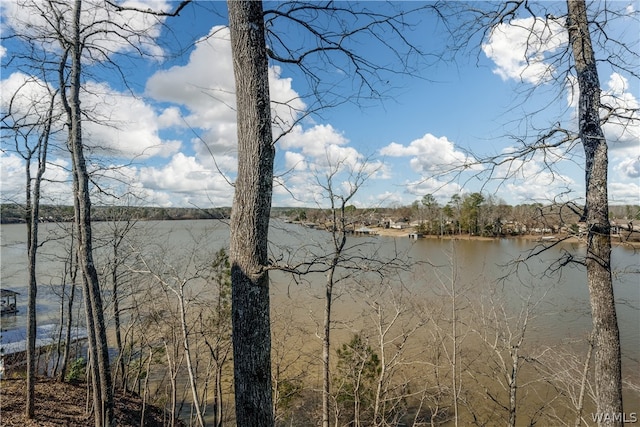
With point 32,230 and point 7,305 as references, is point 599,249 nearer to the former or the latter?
point 32,230

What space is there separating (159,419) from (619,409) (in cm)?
1092

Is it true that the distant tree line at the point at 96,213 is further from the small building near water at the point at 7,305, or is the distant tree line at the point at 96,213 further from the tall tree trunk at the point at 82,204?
the small building near water at the point at 7,305

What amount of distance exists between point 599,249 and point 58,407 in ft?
35.9

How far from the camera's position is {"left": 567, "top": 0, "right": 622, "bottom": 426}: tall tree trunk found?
3232 mm

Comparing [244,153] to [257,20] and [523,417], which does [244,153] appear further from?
[523,417]

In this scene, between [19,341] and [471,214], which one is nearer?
[19,341]

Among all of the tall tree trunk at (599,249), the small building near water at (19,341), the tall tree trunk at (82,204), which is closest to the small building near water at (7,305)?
the small building near water at (19,341)

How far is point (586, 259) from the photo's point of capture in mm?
3324

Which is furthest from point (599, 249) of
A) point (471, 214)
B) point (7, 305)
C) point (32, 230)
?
point (471, 214)

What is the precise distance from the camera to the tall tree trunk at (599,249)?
3232mm

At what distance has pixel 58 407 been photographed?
8.55 m

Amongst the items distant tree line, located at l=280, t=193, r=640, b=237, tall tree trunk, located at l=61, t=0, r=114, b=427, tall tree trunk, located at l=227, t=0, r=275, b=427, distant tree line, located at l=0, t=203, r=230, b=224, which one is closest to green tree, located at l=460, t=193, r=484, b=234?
distant tree line, located at l=280, t=193, r=640, b=237

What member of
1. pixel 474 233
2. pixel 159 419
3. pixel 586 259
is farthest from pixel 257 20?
pixel 474 233

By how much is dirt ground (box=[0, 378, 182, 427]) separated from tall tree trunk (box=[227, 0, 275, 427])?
7.76 metres
